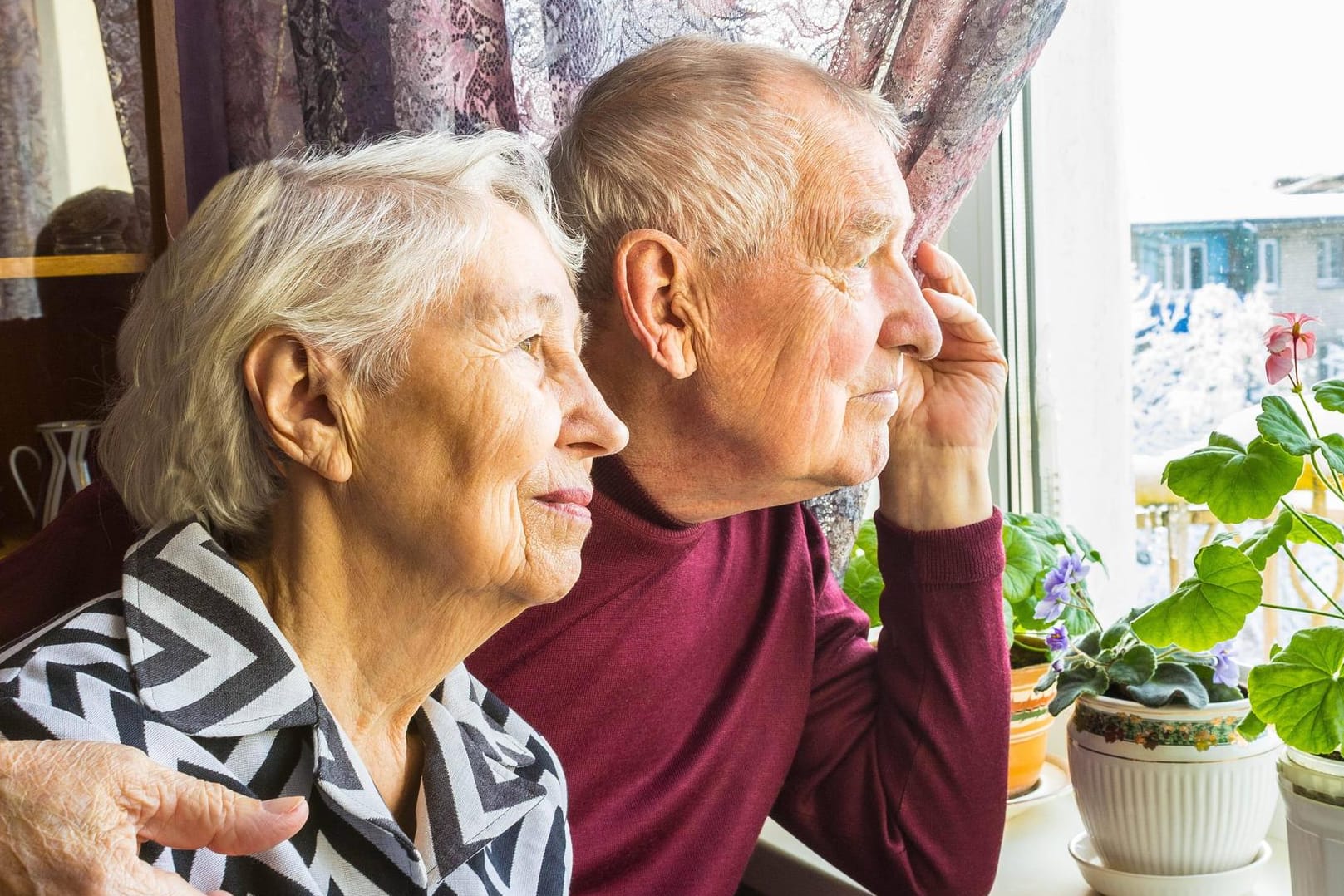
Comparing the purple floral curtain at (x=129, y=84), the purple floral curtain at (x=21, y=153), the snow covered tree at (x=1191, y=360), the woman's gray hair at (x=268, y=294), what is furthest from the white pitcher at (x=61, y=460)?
the snow covered tree at (x=1191, y=360)

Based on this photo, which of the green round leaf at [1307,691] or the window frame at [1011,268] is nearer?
the green round leaf at [1307,691]

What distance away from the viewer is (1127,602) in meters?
2.27

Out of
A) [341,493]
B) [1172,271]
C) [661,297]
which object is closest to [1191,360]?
[1172,271]

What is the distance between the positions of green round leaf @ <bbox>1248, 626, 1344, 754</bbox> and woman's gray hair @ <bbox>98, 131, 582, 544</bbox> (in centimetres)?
78

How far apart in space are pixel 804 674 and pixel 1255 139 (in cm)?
105

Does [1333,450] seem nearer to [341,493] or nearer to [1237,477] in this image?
[1237,477]

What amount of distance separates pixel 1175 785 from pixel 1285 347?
48cm

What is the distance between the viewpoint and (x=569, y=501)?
114cm

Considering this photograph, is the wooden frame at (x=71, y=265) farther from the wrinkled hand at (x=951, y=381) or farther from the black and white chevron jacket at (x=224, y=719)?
the wrinkled hand at (x=951, y=381)

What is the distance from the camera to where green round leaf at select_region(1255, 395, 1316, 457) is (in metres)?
1.22

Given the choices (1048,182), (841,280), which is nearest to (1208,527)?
(1048,182)

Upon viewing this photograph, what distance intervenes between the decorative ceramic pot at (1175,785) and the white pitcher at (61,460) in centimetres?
142

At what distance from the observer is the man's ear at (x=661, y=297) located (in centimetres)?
139

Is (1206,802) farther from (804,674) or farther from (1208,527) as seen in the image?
(1208,527)
